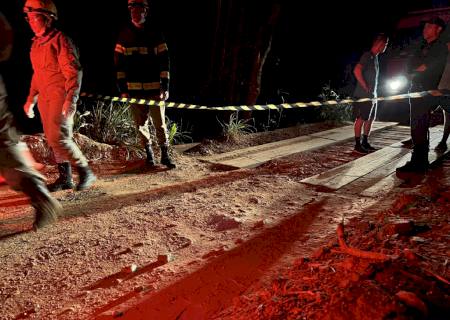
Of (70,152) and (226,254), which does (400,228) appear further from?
(70,152)

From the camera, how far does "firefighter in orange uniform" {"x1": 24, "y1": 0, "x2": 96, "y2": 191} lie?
129 inches

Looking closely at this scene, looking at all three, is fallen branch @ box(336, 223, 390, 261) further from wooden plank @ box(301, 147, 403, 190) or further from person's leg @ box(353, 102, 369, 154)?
person's leg @ box(353, 102, 369, 154)

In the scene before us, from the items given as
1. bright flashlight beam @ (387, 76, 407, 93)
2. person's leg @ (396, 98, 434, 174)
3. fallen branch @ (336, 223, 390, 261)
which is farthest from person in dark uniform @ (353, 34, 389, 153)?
bright flashlight beam @ (387, 76, 407, 93)

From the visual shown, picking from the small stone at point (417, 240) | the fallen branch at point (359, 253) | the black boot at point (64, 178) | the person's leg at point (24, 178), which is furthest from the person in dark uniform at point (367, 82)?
the person's leg at point (24, 178)

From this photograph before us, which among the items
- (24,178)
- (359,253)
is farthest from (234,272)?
(24,178)

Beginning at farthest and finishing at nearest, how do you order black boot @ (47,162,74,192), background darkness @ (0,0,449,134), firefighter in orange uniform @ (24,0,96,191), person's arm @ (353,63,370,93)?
background darkness @ (0,0,449,134)
person's arm @ (353,63,370,93)
black boot @ (47,162,74,192)
firefighter in orange uniform @ (24,0,96,191)

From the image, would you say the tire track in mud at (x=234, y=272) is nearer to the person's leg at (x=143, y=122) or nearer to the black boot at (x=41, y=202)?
the black boot at (x=41, y=202)

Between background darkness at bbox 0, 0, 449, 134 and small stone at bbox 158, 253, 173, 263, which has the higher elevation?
background darkness at bbox 0, 0, 449, 134

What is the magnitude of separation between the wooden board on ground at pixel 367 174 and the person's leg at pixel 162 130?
1.91 meters

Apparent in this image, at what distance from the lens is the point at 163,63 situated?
4512mm

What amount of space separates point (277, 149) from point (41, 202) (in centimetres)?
410

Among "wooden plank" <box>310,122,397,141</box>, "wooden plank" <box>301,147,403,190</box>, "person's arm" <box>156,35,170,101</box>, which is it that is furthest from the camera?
"wooden plank" <box>310,122,397,141</box>

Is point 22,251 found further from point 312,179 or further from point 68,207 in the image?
point 312,179

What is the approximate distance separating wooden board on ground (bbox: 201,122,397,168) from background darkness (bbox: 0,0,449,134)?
216 centimetres
